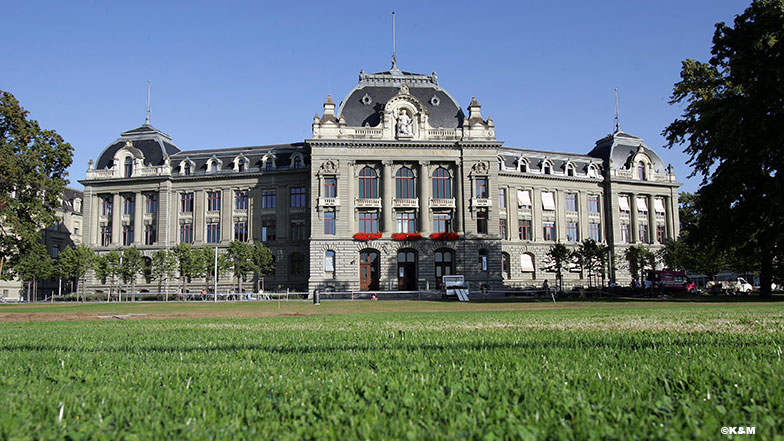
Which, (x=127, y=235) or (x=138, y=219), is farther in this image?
(x=127, y=235)

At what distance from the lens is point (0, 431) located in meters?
3.50

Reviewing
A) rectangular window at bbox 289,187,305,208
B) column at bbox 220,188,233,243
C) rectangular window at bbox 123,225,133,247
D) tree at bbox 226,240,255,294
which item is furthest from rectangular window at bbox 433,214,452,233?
rectangular window at bbox 123,225,133,247

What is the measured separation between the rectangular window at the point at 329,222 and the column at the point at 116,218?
1208 inches

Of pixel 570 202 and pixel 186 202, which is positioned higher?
pixel 186 202

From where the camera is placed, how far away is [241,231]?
73062 mm

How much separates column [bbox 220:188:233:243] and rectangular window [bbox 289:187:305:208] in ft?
27.1

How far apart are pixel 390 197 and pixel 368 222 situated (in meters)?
3.77

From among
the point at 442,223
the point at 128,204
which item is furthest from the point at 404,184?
the point at 128,204

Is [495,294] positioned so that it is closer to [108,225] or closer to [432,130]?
[432,130]

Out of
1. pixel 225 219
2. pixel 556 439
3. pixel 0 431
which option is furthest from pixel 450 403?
pixel 225 219

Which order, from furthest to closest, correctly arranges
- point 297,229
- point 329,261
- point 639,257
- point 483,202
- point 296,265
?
1. point 639,257
2. point 297,229
3. point 296,265
4. point 483,202
5. point 329,261

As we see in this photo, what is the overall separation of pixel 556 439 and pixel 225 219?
241 feet

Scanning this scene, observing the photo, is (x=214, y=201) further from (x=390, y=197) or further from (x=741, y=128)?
(x=741, y=128)

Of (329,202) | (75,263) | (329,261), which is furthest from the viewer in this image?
(75,263)
